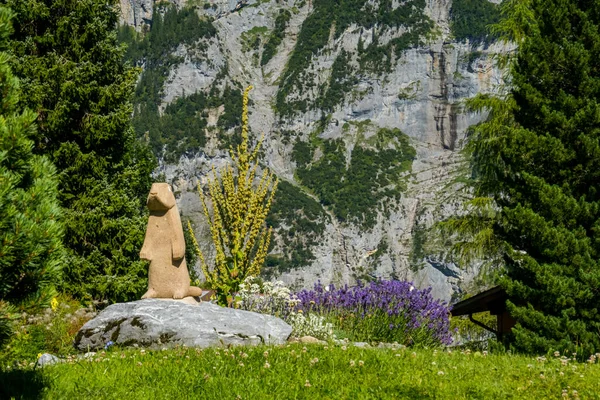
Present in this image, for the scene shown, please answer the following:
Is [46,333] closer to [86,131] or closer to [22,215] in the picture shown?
[22,215]

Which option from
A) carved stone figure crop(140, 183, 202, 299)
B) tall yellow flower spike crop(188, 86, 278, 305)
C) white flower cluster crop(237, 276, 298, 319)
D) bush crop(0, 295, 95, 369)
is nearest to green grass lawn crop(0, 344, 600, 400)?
bush crop(0, 295, 95, 369)

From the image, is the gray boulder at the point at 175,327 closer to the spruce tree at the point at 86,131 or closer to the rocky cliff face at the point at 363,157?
the spruce tree at the point at 86,131

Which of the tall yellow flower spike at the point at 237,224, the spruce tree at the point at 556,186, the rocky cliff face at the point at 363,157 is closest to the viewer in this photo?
the spruce tree at the point at 556,186

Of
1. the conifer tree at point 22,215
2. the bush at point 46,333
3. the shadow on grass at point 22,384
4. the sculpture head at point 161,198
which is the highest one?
the conifer tree at point 22,215

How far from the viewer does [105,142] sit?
1778cm

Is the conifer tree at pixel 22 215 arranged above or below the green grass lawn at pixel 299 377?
above

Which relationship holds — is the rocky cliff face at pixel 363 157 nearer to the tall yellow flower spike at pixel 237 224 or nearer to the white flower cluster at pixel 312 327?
the tall yellow flower spike at pixel 237 224

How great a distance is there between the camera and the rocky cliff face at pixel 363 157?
155 m

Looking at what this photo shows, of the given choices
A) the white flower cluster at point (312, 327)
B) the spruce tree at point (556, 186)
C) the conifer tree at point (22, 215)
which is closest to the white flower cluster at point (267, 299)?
the white flower cluster at point (312, 327)

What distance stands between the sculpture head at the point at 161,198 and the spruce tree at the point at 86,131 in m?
6.33

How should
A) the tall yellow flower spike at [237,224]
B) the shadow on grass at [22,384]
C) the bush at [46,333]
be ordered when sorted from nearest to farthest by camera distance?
the shadow on grass at [22,384] → the bush at [46,333] → the tall yellow flower spike at [237,224]

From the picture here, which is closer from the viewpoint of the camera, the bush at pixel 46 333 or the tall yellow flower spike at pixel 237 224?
the bush at pixel 46 333

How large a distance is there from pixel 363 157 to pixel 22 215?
569ft

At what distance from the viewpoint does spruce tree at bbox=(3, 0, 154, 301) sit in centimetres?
1689
